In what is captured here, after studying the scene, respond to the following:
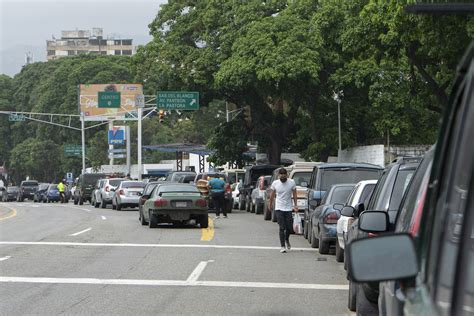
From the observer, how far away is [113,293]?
12594 mm

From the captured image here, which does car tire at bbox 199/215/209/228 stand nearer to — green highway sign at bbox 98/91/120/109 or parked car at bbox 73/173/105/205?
parked car at bbox 73/173/105/205

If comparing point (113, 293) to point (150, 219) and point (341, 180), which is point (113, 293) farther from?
point (150, 219)

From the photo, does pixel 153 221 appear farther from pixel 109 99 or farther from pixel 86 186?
pixel 109 99

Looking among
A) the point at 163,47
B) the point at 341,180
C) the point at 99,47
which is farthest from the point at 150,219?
the point at 99,47

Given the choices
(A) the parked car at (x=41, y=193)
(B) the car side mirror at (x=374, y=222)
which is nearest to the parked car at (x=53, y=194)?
(A) the parked car at (x=41, y=193)

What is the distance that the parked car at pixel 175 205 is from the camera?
26344 mm

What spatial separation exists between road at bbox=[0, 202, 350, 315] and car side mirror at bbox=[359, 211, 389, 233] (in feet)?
12.9

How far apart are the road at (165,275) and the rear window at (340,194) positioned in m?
1.19

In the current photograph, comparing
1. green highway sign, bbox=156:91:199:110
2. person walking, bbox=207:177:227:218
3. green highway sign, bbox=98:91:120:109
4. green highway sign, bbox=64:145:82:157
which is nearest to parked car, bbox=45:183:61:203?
green highway sign, bbox=98:91:120:109

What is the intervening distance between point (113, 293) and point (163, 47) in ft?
116

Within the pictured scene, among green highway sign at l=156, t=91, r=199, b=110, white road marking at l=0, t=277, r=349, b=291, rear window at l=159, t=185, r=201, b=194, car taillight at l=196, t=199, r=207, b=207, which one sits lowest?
white road marking at l=0, t=277, r=349, b=291

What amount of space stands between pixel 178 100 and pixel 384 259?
44690mm

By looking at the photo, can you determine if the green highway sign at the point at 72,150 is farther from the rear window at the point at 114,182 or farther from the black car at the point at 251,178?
the black car at the point at 251,178

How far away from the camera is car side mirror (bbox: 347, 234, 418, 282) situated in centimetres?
321
